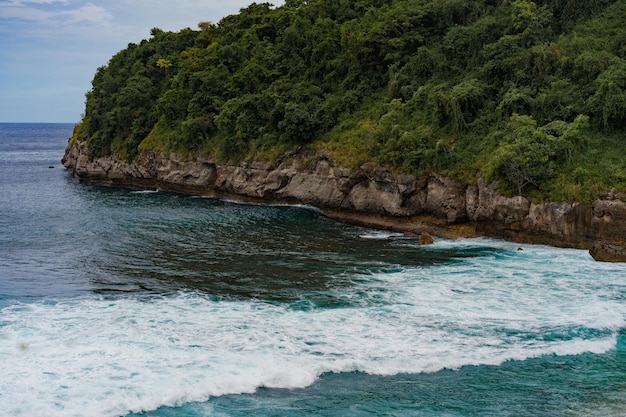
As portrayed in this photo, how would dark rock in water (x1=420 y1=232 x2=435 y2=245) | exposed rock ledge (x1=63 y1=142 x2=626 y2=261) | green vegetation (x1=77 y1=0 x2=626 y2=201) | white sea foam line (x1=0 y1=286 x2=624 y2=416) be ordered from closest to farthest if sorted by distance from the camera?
white sea foam line (x1=0 y1=286 x2=624 y2=416) < exposed rock ledge (x1=63 y1=142 x2=626 y2=261) < green vegetation (x1=77 y1=0 x2=626 y2=201) < dark rock in water (x1=420 y1=232 x2=435 y2=245)

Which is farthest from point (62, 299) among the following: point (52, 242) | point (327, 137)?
point (327, 137)

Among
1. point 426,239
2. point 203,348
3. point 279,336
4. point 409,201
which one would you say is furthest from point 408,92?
point 203,348

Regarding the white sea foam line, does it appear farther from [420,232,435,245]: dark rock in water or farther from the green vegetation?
the green vegetation

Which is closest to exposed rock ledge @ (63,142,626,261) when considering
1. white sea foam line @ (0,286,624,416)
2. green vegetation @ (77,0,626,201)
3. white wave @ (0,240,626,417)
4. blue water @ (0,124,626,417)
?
green vegetation @ (77,0,626,201)

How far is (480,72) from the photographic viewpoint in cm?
4066

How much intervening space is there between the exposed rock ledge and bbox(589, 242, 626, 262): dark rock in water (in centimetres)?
4

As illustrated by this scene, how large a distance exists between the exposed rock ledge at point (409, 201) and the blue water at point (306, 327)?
140 cm

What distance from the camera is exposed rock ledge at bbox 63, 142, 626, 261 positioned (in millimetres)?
30531

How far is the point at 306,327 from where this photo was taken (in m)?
21.1

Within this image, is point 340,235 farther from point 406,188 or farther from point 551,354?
point 551,354

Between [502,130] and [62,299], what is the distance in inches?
1001

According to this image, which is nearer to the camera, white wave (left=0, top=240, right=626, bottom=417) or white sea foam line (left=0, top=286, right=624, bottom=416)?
white sea foam line (left=0, top=286, right=624, bottom=416)

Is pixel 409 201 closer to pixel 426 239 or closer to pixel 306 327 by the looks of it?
pixel 426 239

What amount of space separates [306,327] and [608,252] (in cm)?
1583
